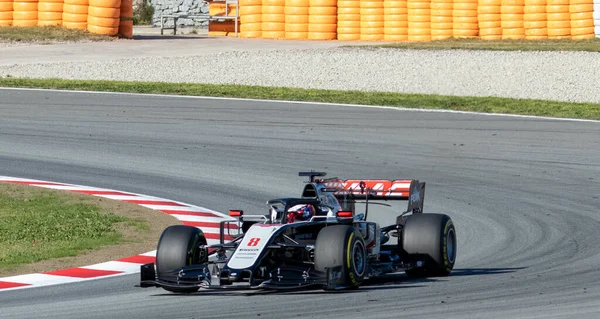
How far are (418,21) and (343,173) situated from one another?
20231 millimetres

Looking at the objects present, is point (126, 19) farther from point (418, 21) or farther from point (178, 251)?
point (178, 251)

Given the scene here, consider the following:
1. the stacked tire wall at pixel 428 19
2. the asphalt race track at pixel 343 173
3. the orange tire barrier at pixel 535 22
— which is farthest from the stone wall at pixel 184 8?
the asphalt race track at pixel 343 173

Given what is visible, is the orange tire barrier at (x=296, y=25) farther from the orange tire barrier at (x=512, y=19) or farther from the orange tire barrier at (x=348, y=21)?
the orange tire barrier at (x=512, y=19)

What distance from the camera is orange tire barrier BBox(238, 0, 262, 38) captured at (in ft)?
124

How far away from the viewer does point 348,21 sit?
122 feet

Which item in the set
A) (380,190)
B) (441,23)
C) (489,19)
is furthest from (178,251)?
(441,23)

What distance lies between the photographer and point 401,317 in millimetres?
8672

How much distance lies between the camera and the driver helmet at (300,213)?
33.5 ft

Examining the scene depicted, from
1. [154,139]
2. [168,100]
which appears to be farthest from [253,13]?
[154,139]

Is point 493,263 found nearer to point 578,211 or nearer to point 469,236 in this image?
point 469,236

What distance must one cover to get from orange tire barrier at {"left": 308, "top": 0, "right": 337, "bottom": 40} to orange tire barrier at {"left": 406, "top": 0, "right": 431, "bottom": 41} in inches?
94.6

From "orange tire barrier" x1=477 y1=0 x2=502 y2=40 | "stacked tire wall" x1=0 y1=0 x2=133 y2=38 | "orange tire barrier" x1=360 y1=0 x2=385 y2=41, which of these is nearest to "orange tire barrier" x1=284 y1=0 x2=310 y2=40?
"orange tire barrier" x1=360 y1=0 x2=385 y2=41

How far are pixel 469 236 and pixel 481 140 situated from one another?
6.87 m

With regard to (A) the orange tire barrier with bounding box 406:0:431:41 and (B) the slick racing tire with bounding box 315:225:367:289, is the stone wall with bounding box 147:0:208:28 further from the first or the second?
(B) the slick racing tire with bounding box 315:225:367:289
